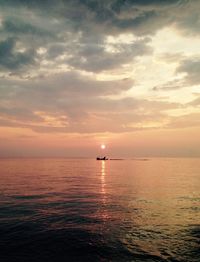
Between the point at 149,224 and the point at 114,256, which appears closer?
the point at 114,256

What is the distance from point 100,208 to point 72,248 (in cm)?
1456

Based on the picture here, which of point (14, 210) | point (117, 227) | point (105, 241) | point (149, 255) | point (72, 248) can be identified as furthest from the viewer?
point (14, 210)

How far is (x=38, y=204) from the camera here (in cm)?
3456

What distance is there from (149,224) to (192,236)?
4.80 metres

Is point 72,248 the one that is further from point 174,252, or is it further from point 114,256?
point 174,252

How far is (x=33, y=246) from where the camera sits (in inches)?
728

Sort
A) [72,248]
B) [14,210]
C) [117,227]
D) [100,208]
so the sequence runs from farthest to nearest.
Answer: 1. [100,208]
2. [14,210]
3. [117,227]
4. [72,248]

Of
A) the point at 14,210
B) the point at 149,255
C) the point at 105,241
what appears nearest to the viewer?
the point at 149,255

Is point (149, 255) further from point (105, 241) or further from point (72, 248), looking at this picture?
point (72, 248)

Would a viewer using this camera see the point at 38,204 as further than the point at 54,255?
Yes

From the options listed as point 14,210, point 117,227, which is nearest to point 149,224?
point 117,227

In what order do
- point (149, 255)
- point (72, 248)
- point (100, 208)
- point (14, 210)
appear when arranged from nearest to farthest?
point (149, 255)
point (72, 248)
point (14, 210)
point (100, 208)

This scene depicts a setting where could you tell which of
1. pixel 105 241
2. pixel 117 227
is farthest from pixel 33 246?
pixel 117 227

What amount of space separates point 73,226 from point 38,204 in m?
12.4
